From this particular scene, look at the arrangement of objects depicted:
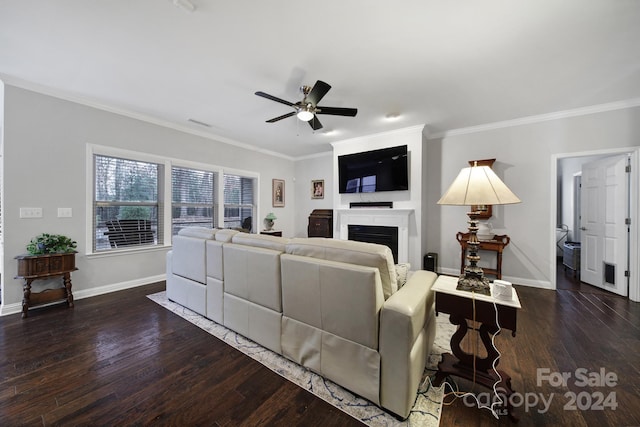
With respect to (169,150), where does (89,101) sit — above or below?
above

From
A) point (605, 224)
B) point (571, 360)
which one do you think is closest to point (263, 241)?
point (571, 360)

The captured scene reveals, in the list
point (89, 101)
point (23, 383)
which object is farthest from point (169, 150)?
point (23, 383)

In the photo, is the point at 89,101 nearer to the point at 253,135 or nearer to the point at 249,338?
the point at 253,135

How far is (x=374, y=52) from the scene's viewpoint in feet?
7.36

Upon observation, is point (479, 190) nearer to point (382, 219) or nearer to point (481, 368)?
point (481, 368)

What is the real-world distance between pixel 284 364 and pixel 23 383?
71.0 inches

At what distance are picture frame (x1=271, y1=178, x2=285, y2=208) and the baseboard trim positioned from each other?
291cm

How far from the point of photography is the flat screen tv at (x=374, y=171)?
14.0 feet

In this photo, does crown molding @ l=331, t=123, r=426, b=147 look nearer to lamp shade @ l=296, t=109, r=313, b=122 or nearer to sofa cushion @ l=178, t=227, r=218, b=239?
lamp shade @ l=296, t=109, r=313, b=122

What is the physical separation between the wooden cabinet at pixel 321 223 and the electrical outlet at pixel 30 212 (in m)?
4.28

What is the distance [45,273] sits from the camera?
2721 mm

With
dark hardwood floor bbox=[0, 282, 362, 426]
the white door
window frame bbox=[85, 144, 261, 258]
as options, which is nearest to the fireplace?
window frame bbox=[85, 144, 261, 258]

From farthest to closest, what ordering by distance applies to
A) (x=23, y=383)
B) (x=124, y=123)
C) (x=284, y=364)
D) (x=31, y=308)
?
(x=124, y=123) → (x=31, y=308) → (x=284, y=364) → (x=23, y=383)

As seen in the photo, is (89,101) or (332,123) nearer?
(89,101)
